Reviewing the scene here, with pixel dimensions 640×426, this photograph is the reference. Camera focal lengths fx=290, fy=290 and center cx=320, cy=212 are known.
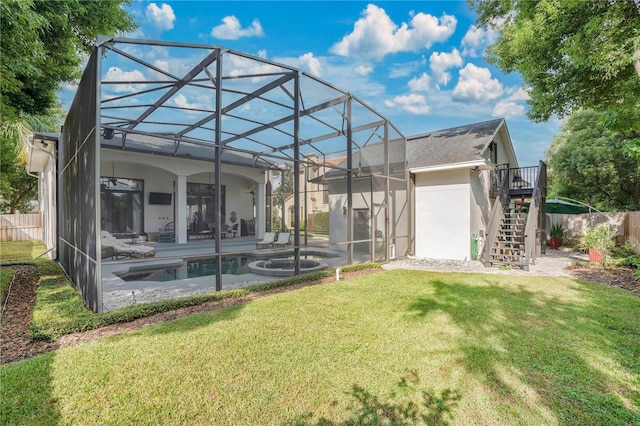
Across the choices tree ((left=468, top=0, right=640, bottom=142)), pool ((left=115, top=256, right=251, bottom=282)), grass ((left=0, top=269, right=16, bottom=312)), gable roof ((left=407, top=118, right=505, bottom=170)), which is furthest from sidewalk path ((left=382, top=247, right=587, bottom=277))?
grass ((left=0, top=269, right=16, bottom=312))

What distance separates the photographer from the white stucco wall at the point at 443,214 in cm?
977

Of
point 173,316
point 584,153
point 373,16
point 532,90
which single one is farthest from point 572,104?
point 173,316

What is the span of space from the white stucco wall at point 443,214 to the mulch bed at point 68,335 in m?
3.01

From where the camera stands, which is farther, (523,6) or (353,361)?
(523,6)

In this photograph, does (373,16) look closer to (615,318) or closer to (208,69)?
(208,69)

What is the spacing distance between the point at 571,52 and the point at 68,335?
11.1 metres

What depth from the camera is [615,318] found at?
4.40m

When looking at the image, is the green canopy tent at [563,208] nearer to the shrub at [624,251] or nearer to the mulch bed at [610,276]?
the shrub at [624,251]

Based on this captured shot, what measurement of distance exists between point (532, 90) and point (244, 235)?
13.8m

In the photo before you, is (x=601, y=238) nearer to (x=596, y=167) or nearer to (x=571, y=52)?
(x=571, y=52)

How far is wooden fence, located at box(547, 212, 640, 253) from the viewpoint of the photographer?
10.1 meters

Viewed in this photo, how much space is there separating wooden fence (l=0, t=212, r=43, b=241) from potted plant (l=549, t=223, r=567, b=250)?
25.3 metres

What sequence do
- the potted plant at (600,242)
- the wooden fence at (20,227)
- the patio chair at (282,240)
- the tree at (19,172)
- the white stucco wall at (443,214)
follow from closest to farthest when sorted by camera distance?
1. the potted plant at (600,242)
2. the white stucco wall at (443,214)
3. the patio chair at (282,240)
4. the tree at (19,172)
5. the wooden fence at (20,227)

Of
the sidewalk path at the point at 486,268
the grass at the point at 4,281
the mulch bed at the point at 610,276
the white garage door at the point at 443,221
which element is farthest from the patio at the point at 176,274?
the mulch bed at the point at 610,276
